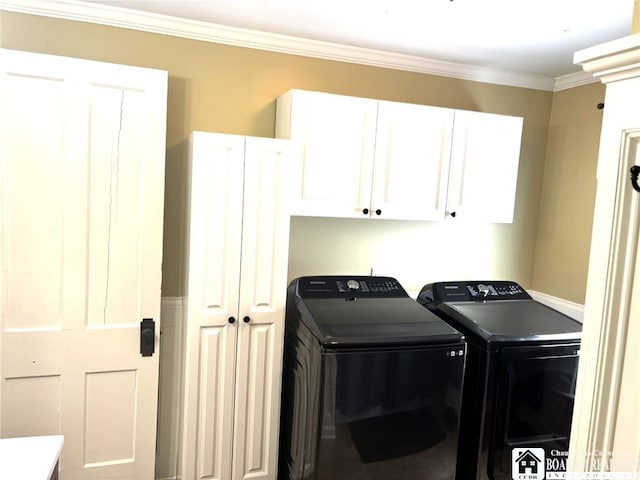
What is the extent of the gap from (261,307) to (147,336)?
1.75 feet

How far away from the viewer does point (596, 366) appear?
2.68ft

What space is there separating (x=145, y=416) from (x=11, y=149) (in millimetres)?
1312

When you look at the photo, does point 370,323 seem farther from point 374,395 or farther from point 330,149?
point 330,149

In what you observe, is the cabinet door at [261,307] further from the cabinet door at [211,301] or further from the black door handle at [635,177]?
the black door handle at [635,177]

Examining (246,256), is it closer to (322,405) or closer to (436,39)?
(322,405)

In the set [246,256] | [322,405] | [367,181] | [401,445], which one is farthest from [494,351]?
[246,256]

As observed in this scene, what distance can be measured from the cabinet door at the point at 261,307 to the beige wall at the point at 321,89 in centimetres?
40

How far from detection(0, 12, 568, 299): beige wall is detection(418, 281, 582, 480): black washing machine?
667 millimetres

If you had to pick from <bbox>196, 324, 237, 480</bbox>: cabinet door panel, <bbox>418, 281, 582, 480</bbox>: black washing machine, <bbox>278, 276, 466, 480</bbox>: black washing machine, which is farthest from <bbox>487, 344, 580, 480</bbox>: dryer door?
<bbox>196, 324, 237, 480</bbox>: cabinet door panel

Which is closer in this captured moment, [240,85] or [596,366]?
[596,366]

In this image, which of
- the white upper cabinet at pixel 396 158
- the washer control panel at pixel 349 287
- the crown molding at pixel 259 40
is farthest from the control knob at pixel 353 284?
the crown molding at pixel 259 40

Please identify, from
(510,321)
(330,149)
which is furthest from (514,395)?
(330,149)

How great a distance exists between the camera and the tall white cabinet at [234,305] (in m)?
2.13

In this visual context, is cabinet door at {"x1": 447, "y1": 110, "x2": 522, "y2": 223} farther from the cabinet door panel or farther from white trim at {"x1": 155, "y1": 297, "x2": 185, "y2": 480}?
white trim at {"x1": 155, "y1": 297, "x2": 185, "y2": 480}
